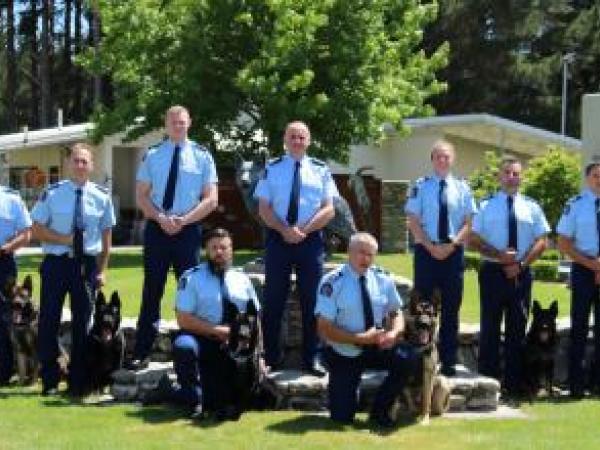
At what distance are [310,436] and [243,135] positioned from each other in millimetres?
16989

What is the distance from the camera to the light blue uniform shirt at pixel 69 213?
26.1 ft

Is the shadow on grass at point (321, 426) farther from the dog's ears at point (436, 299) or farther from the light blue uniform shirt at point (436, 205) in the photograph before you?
the light blue uniform shirt at point (436, 205)

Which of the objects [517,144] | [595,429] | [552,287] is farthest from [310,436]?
[517,144]

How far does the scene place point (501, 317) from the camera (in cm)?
838

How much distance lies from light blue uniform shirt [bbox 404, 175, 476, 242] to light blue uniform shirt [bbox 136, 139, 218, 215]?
5.28ft

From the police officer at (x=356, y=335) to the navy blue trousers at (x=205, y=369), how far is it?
0.71 metres

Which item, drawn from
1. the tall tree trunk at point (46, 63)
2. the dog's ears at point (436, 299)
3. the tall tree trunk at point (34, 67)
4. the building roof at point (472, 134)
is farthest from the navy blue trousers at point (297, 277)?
the tall tree trunk at point (34, 67)

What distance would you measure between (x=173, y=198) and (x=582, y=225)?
323 cm

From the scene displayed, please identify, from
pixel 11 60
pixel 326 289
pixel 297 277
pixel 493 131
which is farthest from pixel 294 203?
pixel 11 60

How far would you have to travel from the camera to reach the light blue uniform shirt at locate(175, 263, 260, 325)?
7.27m

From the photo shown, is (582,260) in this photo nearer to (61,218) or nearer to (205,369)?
(205,369)

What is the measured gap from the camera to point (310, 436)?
6.77m

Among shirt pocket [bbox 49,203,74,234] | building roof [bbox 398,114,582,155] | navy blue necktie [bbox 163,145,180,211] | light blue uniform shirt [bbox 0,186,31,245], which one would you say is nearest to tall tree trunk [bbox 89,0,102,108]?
building roof [bbox 398,114,582,155]

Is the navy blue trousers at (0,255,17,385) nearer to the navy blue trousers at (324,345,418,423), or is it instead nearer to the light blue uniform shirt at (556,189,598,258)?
the navy blue trousers at (324,345,418,423)
